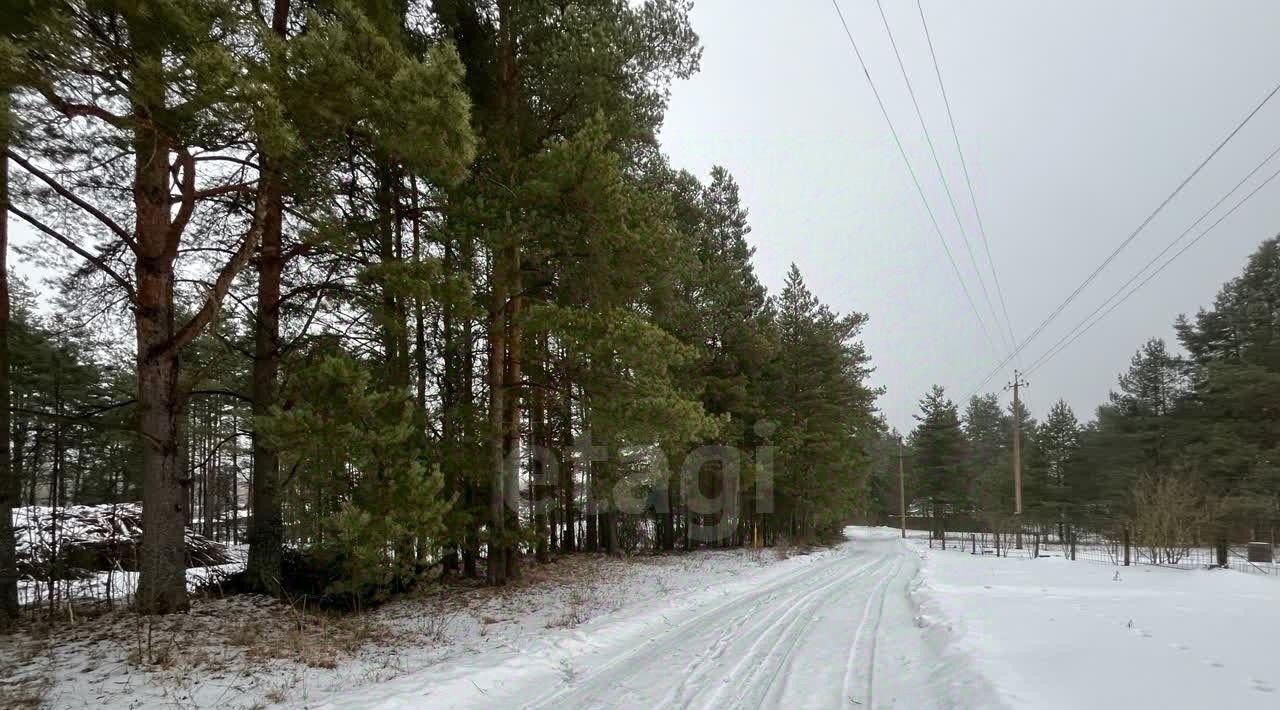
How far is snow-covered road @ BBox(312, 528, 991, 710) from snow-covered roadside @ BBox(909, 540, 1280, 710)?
0.48m

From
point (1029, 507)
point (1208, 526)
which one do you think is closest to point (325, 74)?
point (1208, 526)

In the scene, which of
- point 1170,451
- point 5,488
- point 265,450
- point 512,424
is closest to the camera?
point 5,488

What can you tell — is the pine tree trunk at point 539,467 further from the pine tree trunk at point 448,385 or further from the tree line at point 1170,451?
the tree line at point 1170,451

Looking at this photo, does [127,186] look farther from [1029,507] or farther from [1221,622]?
[1029,507]

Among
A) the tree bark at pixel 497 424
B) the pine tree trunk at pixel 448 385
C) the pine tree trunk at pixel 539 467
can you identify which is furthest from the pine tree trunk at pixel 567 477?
the pine tree trunk at pixel 448 385

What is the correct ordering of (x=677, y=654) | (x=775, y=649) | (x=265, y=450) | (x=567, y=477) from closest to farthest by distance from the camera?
(x=677, y=654) < (x=775, y=649) < (x=265, y=450) < (x=567, y=477)

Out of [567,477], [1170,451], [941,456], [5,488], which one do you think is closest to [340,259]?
[5,488]

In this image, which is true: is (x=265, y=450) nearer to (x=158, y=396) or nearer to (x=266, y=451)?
(x=266, y=451)

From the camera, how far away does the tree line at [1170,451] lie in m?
21.5

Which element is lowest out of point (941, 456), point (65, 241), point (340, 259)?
point (941, 456)

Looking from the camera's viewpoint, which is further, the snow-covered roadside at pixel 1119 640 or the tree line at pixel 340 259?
the tree line at pixel 340 259

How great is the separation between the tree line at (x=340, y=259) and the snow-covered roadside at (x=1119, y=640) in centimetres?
551

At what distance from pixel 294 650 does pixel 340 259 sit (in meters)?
6.03

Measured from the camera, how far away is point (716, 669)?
589 centimetres
